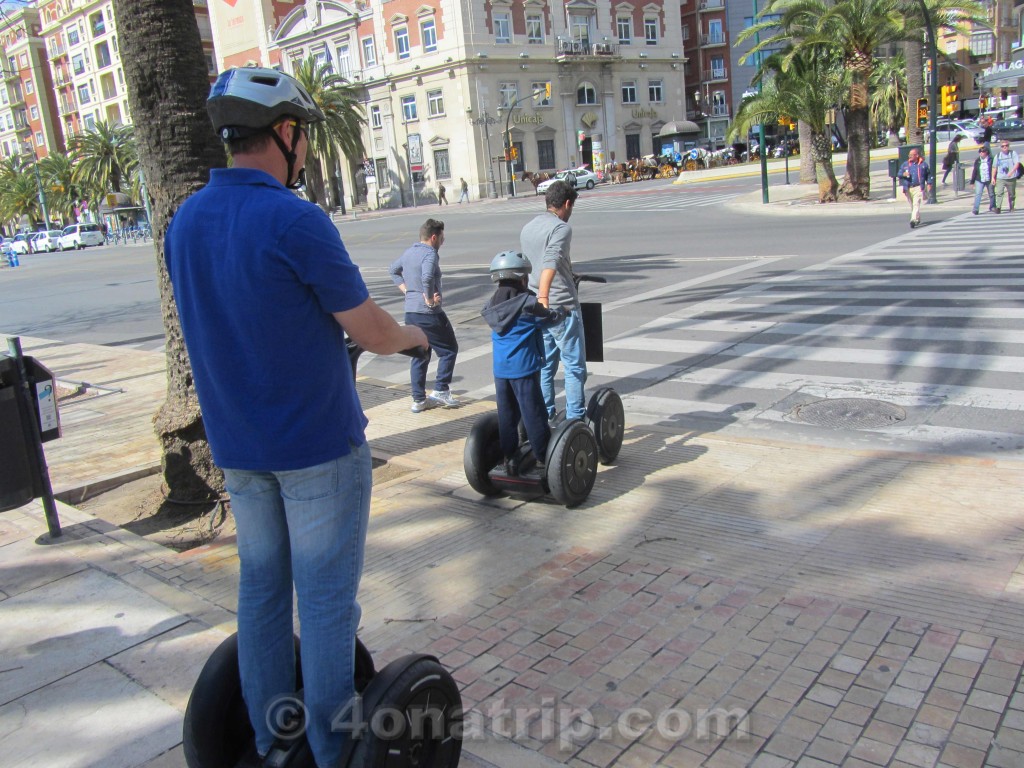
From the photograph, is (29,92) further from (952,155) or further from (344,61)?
(952,155)

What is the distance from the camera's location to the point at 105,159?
64.7 meters

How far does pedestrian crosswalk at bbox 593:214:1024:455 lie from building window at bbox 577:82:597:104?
52977 millimetres

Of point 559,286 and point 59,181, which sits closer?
point 559,286

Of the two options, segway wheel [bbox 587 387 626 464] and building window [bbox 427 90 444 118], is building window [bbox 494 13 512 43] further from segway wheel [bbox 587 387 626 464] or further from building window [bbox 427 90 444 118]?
segway wheel [bbox 587 387 626 464]

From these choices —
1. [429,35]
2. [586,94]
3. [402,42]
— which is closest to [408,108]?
[402,42]

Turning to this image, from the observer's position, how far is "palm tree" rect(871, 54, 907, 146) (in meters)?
50.4

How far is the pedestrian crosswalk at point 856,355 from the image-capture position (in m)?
6.62

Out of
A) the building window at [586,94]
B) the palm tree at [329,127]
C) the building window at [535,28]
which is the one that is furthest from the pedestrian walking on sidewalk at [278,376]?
the building window at [586,94]

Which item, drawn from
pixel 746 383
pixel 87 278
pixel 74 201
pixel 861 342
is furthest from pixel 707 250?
pixel 74 201

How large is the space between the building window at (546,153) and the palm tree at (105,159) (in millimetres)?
29847

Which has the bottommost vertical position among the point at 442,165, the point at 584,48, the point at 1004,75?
the point at 442,165

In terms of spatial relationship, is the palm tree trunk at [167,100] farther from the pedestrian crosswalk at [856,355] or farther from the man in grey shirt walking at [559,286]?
the pedestrian crosswalk at [856,355]

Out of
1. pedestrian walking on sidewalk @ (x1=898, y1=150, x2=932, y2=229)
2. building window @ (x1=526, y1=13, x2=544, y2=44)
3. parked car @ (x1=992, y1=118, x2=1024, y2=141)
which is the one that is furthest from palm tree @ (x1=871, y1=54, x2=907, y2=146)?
pedestrian walking on sidewalk @ (x1=898, y1=150, x2=932, y2=229)

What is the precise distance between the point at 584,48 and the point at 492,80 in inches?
351
